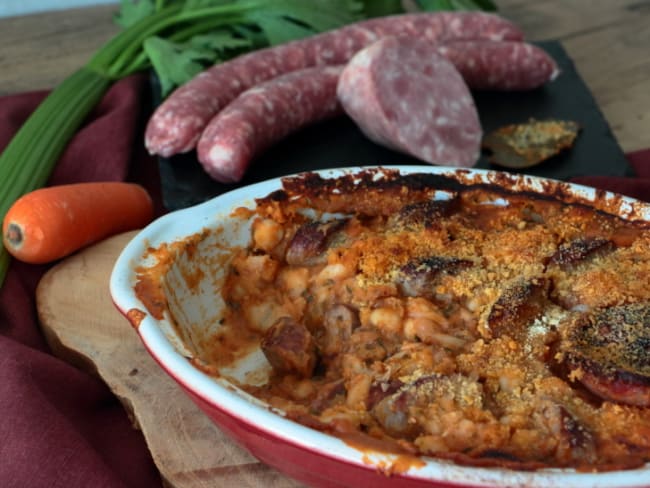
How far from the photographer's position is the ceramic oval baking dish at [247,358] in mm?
1238

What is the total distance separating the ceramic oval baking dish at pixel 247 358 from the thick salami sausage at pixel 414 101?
2.07 feet

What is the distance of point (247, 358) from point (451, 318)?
44 cm

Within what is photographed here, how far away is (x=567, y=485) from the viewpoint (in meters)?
1.21

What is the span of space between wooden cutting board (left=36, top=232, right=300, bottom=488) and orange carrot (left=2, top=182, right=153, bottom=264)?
0.04m

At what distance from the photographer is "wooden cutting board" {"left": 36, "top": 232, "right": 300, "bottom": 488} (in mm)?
1647

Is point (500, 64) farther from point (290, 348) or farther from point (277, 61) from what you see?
point (290, 348)

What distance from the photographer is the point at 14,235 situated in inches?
87.6

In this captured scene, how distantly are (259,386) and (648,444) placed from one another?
728mm

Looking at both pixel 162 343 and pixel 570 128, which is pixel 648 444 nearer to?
pixel 162 343

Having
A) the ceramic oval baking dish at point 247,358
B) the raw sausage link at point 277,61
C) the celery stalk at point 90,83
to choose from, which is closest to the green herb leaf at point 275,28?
the celery stalk at point 90,83

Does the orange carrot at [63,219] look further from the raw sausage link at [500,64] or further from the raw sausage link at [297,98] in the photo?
the raw sausage link at [500,64]

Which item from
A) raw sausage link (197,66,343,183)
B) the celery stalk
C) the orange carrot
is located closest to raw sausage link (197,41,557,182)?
raw sausage link (197,66,343,183)

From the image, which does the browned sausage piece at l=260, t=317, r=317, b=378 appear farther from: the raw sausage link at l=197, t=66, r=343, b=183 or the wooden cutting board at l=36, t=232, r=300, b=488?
the raw sausage link at l=197, t=66, r=343, b=183

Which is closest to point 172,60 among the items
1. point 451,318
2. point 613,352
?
point 451,318
